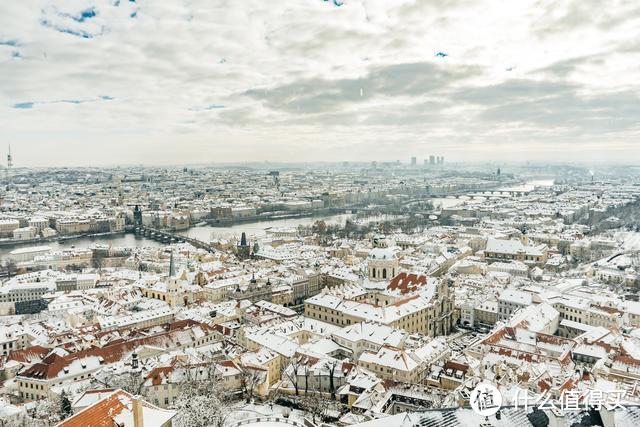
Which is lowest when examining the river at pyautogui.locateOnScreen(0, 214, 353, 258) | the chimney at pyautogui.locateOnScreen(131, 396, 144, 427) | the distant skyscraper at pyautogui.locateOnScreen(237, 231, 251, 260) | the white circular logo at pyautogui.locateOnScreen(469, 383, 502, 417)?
the river at pyautogui.locateOnScreen(0, 214, 353, 258)

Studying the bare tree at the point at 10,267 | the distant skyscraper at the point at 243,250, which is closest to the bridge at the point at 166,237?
the distant skyscraper at the point at 243,250

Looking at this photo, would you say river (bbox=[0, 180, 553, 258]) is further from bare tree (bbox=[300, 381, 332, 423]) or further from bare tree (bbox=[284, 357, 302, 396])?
bare tree (bbox=[300, 381, 332, 423])

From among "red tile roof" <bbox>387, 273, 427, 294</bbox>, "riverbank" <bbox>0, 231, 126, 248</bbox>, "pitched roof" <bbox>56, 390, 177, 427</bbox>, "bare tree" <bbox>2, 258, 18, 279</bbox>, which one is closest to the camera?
"pitched roof" <bbox>56, 390, 177, 427</bbox>

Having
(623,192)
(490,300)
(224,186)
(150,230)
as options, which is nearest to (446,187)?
(623,192)

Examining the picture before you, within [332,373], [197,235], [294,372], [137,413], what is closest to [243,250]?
[197,235]

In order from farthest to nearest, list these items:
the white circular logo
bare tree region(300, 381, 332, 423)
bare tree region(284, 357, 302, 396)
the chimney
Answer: bare tree region(284, 357, 302, 396), bare tree region(300, 381, 332, 423), the chimney, the white circular logo

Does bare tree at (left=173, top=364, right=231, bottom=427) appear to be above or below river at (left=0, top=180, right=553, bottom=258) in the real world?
above

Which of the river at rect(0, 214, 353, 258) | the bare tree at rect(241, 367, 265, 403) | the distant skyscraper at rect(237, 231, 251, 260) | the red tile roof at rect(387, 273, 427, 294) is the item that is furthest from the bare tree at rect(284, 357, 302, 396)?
the river at rect(0, 214, 353, 258)

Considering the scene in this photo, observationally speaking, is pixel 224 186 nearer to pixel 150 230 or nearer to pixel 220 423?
pixel 150 230
